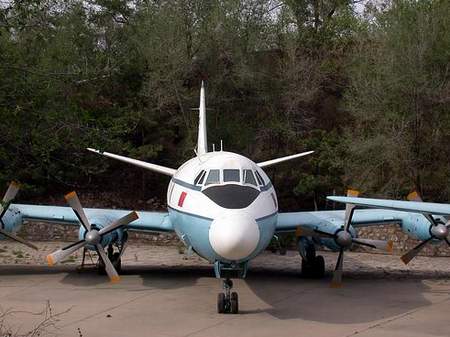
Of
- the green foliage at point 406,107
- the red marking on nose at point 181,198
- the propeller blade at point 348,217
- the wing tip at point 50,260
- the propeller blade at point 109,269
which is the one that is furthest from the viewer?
the green foliage at point 406,107

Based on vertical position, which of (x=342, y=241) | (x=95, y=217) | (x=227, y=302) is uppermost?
(x=95, y=217)

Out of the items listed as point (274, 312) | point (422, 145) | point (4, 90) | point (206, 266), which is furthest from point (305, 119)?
point (4, 90)

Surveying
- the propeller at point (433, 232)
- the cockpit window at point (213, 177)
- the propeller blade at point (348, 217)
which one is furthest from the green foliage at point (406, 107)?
the cockpit window at point (213, 177)

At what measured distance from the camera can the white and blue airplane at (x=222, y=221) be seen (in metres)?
13.3

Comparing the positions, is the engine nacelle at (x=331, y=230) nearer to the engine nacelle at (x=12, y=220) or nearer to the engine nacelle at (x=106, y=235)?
the engine nacelle at (x=106, y=235)

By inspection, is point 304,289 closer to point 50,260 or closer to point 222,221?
point 222,221

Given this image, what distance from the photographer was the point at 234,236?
12.8 m

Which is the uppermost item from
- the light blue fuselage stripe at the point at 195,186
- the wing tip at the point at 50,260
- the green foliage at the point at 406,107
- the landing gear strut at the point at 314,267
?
the green foliage at the point at 406,107

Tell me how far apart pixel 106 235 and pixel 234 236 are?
5.46 m

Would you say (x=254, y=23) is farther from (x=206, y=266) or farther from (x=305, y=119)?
(x=206, y=266)

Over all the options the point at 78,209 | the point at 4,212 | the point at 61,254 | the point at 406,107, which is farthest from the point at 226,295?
the point at 406,107

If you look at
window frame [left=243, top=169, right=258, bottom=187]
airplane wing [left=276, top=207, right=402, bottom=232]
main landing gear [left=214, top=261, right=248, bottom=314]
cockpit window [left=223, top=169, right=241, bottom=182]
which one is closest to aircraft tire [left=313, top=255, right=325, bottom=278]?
airplane wing [left=276, top=207, right=402, bottom=232]

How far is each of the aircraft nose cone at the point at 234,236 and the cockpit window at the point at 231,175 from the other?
1.53 m

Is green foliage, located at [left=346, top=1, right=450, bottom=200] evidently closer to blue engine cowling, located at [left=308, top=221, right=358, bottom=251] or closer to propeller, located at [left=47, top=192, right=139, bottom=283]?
blue engine cowling, located at [left=308, top=221, right=358, bottom=251]
